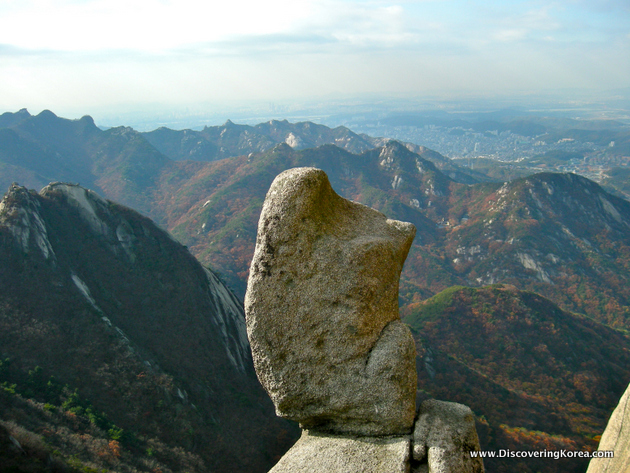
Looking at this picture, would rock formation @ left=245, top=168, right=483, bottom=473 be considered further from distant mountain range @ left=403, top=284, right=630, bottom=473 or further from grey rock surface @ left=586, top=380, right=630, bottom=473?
distant mountain range @ left=403, top=284, right=630, bottom=473

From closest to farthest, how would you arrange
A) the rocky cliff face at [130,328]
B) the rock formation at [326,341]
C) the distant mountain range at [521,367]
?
the rock formation at [326,341] → the rocky cliff face at [130,328] → the distant mountain range at [521,367]

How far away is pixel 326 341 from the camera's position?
9.52 m

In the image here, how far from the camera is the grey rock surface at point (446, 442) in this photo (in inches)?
320

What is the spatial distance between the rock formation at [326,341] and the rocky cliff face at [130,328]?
55.3 ft

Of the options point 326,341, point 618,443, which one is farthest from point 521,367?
point 326,341

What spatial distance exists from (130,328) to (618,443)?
34.5m

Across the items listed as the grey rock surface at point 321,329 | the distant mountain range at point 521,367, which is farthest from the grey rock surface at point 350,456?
the distant mountain range at point 521,367

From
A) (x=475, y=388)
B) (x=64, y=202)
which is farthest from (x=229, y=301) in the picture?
(x=475, y=388)

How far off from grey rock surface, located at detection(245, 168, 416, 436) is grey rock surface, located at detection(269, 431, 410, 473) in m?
0.34

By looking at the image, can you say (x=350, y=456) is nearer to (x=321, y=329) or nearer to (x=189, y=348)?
(x=321, y=329)

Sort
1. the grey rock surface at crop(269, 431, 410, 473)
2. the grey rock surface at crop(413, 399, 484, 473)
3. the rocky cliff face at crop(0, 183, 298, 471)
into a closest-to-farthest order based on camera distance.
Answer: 1. the grey rock surface at crop(413, 399, 484, 473)
2. the grey rock surface at crop(269, 431, 410, 473)
3. the rocky cliff face at crop(0, 183, 298, 471)

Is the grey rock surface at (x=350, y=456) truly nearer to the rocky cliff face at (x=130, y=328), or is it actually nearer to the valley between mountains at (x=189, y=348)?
the valley between mountains at (x=189, y=348)

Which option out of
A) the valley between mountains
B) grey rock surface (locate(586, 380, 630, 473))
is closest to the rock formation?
grey rock surface (locate(586, 380, 630, 473))

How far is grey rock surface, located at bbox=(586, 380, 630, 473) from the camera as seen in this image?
10039mm
